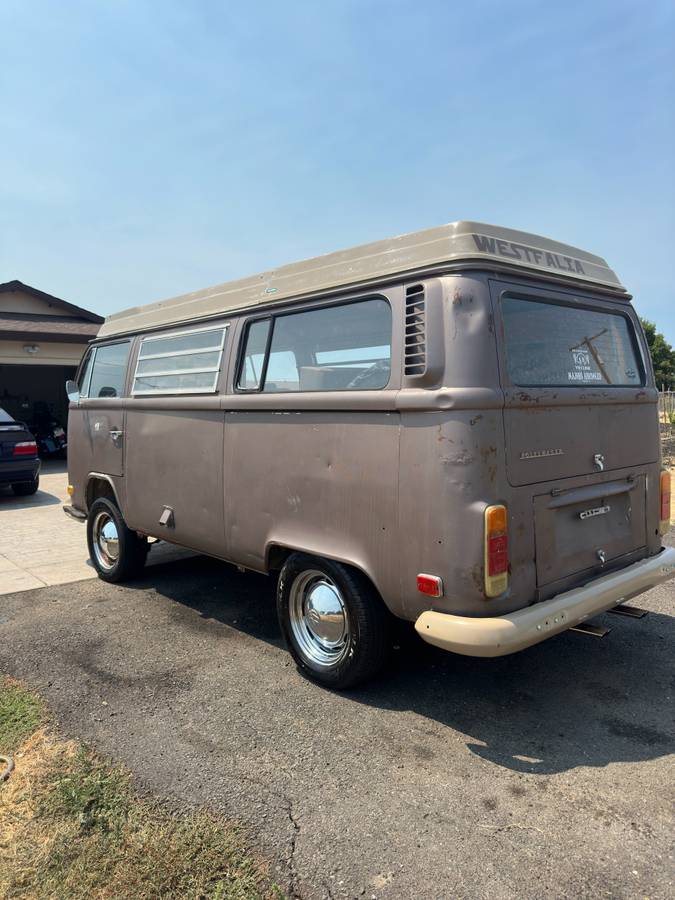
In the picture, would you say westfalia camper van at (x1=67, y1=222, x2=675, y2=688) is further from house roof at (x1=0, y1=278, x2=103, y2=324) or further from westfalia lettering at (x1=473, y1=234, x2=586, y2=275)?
house roof at (x1=0, y1=278, x2=103, y2=324)

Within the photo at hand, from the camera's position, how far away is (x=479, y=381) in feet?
10.1

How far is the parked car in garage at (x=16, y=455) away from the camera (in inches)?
417

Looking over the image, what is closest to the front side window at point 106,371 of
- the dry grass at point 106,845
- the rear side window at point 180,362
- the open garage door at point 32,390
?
the rear side window at point 180,362

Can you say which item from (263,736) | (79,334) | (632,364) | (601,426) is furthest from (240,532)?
(79,334)

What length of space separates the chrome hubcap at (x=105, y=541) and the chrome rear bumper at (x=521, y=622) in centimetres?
381

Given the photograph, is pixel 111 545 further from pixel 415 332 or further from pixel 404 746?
pixel 415 332

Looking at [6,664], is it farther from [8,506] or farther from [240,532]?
[8,506]

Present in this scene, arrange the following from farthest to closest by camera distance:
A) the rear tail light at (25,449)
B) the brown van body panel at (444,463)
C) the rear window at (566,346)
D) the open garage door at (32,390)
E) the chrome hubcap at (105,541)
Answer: the open garage door at (32,390)
the rear tail light at (25,449)
the chrome hubcap at (105,541)
the rear window at (566,346)
the brown van body panel at (444,463)

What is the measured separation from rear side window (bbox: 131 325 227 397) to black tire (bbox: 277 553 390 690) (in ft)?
5.09

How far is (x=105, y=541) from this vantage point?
6.22m

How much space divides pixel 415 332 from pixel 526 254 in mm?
773

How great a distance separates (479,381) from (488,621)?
114cm

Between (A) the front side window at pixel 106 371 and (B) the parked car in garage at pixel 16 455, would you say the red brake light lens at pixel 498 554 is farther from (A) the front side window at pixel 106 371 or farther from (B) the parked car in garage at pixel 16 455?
(B) the parked car in garage at pixel 16 455

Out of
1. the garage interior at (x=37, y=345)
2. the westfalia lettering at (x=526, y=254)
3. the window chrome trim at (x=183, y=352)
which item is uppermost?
the garage interior at (x=37, y=345)
